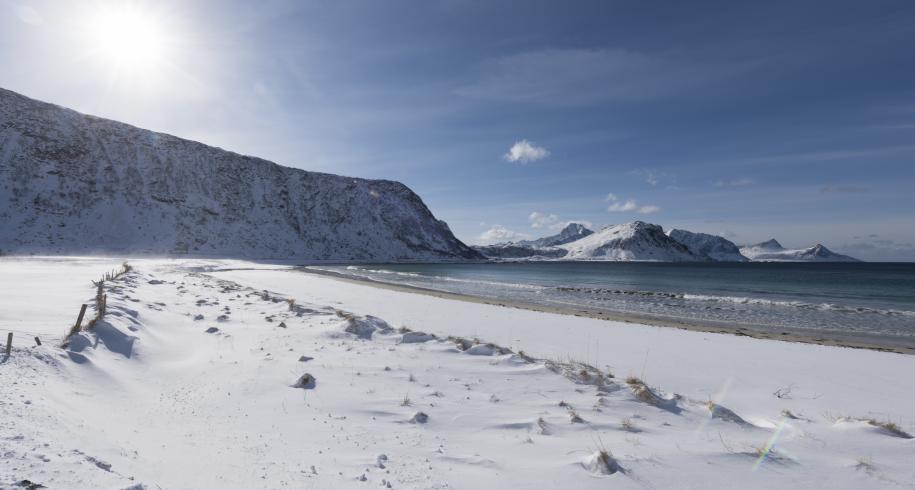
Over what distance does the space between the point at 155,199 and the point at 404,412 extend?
102 metres

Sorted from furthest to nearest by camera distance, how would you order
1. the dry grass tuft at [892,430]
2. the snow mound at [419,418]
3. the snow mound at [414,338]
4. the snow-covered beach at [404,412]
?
the snow mound at [414,338]
the snow mound at [419,418]
the dry grass tuft at [892,430]
the snow-covered beach at [404,412]

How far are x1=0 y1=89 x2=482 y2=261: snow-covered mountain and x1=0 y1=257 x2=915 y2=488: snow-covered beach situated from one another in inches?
3035

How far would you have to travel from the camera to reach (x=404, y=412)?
5.81 metres

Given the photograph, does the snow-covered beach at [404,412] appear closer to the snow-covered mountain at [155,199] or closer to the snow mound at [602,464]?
the snow mound at [602,464]

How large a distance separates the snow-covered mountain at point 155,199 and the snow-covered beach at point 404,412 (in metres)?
77.1

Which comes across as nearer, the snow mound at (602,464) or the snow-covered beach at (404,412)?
the snow-covered beach at (404,412)

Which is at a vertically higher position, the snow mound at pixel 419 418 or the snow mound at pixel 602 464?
the snow mound at pixel 602 464

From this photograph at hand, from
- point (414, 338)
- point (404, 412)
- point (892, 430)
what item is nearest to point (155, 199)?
point (414, 338)

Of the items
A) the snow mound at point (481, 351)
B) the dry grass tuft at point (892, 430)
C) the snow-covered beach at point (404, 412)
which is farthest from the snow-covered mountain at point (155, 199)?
the dry grass tuft at point (892, 430)

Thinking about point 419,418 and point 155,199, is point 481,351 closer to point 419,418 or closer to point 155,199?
point 419,418

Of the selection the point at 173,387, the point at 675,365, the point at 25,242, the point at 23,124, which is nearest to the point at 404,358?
the point at 173,387

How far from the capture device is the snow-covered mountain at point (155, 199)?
70500mm

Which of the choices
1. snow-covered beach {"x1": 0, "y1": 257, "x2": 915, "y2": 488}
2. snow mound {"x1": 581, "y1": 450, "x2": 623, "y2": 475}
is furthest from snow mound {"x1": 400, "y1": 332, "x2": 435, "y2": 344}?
snow mound {"x1": 581, "y1": 450, "x2": 623, "y2": 475}

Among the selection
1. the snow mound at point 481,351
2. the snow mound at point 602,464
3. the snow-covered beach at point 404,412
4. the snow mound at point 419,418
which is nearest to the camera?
the snow-covered beach at point 404,412
